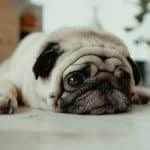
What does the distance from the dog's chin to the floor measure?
0.13 feet

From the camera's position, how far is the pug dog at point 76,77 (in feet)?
4.50

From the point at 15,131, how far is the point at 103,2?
142 inches

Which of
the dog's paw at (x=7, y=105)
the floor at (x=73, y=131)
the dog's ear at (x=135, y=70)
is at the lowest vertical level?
the floor at (x=73, y=131)

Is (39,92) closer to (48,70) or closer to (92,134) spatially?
(48,70)

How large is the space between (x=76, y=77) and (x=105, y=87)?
10cm

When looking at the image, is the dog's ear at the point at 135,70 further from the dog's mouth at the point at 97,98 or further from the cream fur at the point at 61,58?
the dog's mouth at the point at 97,98

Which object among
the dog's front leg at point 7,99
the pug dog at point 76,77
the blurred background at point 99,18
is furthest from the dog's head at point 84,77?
the blurred background at point 99,18

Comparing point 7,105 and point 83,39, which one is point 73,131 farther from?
point 83,39

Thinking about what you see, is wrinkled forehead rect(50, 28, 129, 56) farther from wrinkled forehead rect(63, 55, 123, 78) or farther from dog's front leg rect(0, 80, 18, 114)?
dog's front leg rect(0, 80, 18, 114)

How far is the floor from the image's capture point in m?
0.92

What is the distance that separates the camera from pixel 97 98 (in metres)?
1.36

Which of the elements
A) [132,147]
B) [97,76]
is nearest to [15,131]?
[132,147]

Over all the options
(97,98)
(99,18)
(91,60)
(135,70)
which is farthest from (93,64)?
(99,18)

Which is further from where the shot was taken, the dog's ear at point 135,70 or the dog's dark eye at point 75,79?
the dog's ear at point 135,70
